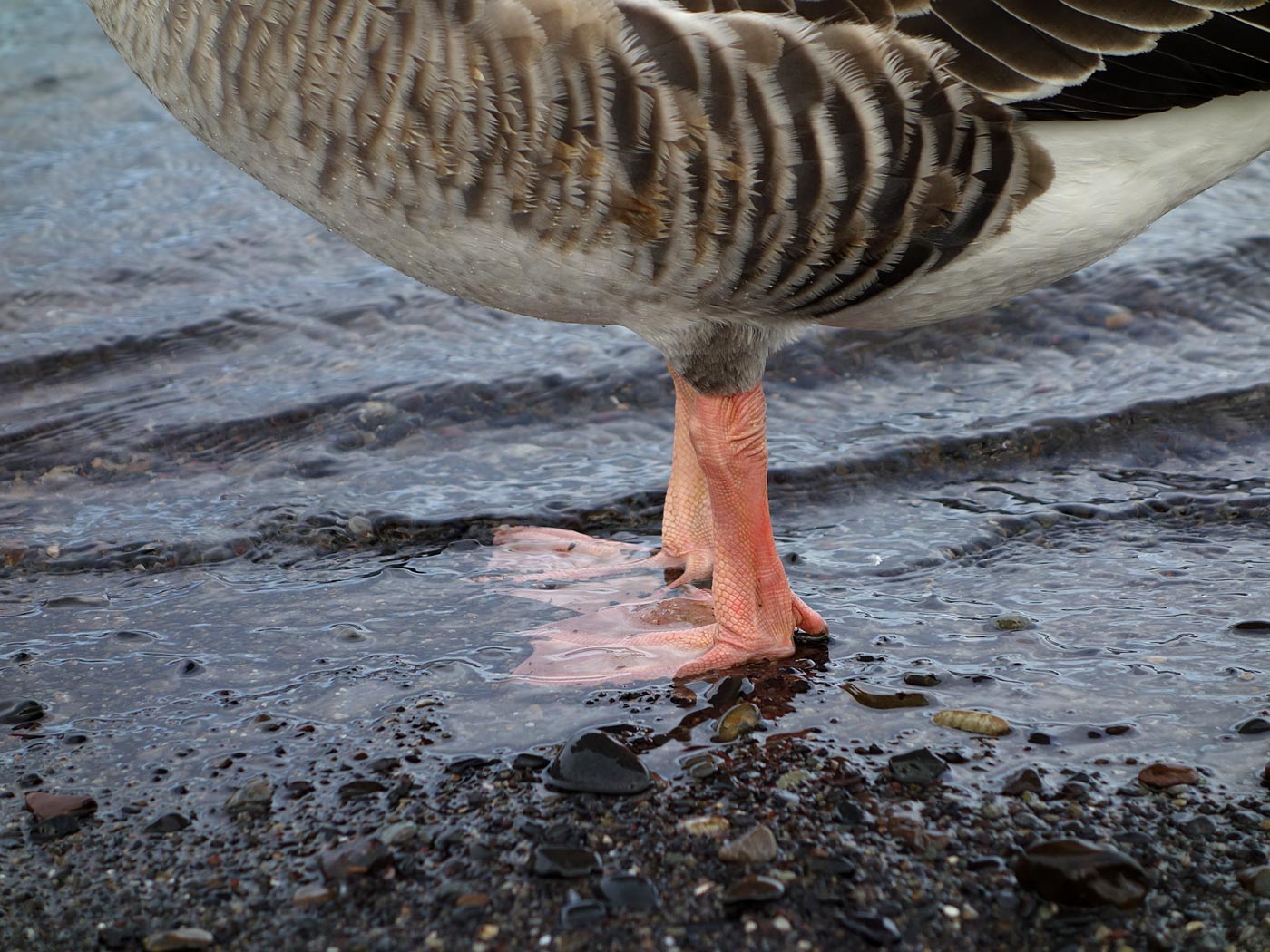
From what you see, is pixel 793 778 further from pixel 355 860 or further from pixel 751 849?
pixel 355 860

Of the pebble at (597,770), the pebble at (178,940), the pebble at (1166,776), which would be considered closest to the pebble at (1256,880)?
the pebble at (1166,776)

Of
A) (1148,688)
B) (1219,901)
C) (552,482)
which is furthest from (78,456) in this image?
(1219,901)

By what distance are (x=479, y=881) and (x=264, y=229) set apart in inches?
215

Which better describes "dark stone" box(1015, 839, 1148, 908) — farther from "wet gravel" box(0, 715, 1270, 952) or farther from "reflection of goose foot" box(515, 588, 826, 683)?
"reflection of goose foot" box(515, 588, 826, 683)

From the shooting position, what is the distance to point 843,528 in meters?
5.12

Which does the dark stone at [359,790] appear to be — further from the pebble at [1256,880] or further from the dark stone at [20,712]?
the pebble at [1256,880]

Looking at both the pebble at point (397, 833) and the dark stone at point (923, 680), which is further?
the dark stone at point (923, 680)

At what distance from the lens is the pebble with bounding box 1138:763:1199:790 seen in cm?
334

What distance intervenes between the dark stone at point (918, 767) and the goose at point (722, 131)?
130 centimetres

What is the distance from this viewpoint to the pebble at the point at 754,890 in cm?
298

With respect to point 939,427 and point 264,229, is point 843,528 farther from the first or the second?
point 264,229

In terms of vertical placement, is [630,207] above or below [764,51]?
below

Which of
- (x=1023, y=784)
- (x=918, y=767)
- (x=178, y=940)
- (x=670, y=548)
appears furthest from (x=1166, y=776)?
(x=178, y=940)

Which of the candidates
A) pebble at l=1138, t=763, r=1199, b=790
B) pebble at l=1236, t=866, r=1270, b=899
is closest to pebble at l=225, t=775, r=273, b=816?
pebble at l=1138, t=763, r=1199, b=790
